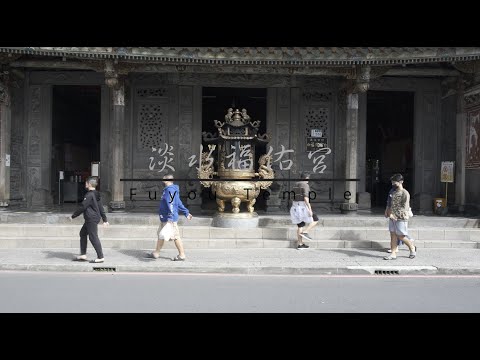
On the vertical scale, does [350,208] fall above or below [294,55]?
below

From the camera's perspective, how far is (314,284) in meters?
7.25

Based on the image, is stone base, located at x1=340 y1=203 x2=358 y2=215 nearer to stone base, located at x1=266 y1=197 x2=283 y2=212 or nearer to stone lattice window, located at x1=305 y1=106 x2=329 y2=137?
stone base, located at x1=266 y1=197 x2=283 y2=212

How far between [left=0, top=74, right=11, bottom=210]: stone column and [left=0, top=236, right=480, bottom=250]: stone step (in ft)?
9.44


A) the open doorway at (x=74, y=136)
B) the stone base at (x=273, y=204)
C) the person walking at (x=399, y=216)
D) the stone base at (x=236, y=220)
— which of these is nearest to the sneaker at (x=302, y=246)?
the stone base at (x=236, y=220)

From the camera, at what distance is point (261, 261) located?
8703 mm

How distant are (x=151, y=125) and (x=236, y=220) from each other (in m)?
4.96

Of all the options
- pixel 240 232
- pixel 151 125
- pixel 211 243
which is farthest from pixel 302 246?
pixel 151 125

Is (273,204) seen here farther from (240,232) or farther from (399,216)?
(399,216)

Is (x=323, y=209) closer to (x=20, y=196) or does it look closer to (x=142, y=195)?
(x=142, y=195)

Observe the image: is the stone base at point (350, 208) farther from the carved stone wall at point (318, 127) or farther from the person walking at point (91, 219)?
the person walking at point (91, 219)

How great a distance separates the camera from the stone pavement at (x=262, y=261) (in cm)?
816

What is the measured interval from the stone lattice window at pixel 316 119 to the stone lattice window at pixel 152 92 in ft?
15.4

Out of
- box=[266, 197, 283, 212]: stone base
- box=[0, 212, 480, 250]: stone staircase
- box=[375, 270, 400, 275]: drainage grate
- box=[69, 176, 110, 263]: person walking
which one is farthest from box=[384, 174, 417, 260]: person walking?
box=[69, 176, 110, 263]: person walking
